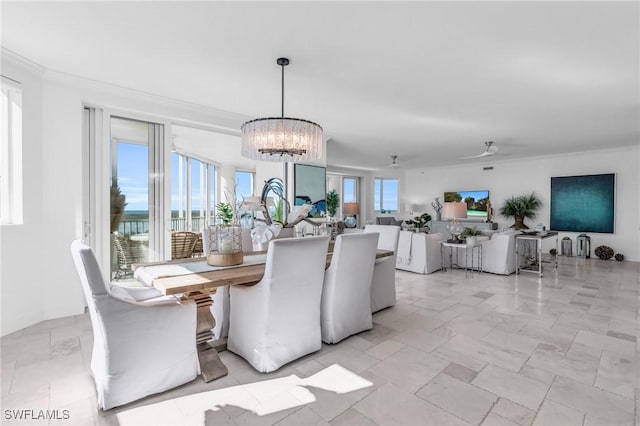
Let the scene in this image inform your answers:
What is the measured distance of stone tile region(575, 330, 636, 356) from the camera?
2.59m

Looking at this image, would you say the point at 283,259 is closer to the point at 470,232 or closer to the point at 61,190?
the point at 61,190

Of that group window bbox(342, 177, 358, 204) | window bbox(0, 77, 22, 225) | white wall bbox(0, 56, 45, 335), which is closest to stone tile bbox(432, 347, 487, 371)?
white wall bbox(0, 56, 45, 335)

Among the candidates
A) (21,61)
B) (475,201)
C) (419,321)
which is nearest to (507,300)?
(419,321)

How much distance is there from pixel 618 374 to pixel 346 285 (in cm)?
202

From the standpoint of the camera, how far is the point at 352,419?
1.75m

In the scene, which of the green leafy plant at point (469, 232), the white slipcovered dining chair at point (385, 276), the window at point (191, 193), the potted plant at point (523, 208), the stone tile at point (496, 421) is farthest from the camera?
the potted plant at point (523, 208)

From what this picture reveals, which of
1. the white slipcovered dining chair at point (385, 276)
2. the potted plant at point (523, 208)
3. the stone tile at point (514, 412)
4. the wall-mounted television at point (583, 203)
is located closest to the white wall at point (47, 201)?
the white slipcovered dining chair at point (385, 276)

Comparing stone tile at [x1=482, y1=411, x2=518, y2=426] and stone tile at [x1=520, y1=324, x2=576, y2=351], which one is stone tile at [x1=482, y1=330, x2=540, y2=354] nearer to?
stone tile at [x1=520, y1=324, x2=576, y2=351]

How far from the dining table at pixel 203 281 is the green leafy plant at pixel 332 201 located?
780 centimetres

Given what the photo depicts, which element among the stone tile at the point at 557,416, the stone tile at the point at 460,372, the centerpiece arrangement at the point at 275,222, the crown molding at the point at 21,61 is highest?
the crown molding at the point at 21,61

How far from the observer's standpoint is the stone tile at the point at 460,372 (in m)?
2.16

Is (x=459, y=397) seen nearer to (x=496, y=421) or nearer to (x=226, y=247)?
(x=496, y=421)

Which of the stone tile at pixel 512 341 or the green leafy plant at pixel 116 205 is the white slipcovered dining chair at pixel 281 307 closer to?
the stone tile at pixel 512 341

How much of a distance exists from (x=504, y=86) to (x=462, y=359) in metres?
2.83
